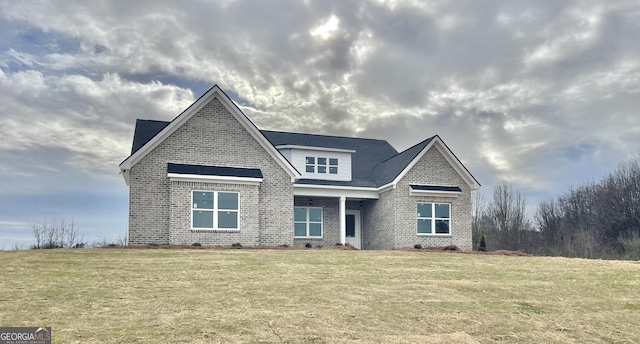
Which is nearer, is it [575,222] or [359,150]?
[359,150]

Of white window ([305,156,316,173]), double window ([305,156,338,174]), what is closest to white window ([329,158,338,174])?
double window ([305,156,338,174])

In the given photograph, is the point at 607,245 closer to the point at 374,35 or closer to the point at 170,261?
the point at 374,35

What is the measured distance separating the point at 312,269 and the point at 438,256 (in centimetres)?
786

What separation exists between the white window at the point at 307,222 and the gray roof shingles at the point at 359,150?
171cm

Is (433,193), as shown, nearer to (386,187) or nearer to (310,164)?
(386,187)

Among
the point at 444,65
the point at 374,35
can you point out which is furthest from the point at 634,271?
the point at 374,35

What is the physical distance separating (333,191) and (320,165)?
2.43 meters

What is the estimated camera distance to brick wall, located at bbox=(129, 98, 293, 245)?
2255 cm

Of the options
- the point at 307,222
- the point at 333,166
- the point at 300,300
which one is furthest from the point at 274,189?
the point at 300,300

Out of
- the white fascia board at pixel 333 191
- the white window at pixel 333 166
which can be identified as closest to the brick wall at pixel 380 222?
the white fascia board at pixel 333 191

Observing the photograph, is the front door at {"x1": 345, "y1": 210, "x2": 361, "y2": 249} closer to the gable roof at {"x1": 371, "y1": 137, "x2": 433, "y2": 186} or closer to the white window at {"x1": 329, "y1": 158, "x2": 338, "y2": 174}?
the gable roof at {"x1": 371, "y1": 137, "x2": 433, "y2": 186}

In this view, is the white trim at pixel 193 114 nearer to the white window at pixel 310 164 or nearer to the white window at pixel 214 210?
the white window at pixel 214 210

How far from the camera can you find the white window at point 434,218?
1107 inches

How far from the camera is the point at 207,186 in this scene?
2336cm
